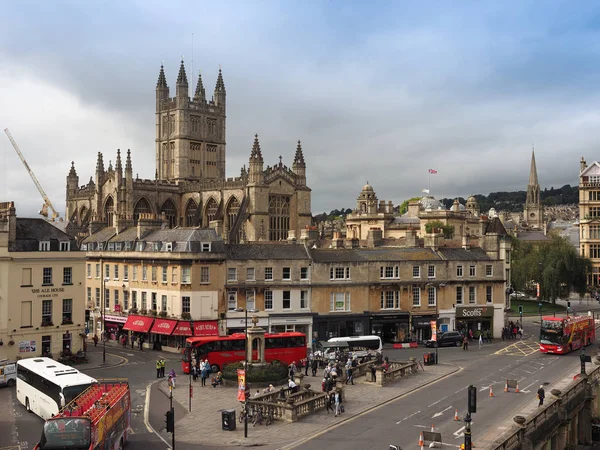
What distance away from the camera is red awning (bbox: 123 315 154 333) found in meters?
60.0

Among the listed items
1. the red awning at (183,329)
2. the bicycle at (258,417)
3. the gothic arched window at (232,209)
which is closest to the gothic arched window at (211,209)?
the gothic arched window at (232,209)

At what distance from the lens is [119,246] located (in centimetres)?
6675

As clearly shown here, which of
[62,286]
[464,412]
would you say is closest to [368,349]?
[464,412]

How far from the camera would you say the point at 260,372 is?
42250 millimetres

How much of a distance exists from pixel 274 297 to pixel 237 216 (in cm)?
4339

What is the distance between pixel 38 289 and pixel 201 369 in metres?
15.1

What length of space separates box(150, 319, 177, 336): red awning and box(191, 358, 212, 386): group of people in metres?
11.9

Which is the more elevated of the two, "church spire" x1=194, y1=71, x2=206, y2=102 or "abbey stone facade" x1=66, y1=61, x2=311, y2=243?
"church spire" x1=194, y1=71, x2=206, y2=102

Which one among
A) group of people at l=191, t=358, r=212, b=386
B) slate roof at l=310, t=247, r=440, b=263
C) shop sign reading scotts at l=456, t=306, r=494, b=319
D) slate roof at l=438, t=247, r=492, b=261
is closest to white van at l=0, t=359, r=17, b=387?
group of people at l=191, t=358, r=212, b=386

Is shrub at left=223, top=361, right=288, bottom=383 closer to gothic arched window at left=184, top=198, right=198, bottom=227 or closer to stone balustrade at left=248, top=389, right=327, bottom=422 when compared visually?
stone balustrade at left=248, top=389, right=327, bottom=422

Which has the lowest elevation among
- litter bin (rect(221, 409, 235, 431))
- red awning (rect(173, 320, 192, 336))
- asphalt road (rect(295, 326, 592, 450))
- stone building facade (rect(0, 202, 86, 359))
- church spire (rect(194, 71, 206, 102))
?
asphalt road (rect(295, 326, 592, 450))

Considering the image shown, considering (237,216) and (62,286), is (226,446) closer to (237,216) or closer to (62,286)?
→ (62,286)

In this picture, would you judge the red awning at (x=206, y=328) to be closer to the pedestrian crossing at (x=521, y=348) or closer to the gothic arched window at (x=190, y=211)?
the pedestrian crossing at (x=521, y=348)

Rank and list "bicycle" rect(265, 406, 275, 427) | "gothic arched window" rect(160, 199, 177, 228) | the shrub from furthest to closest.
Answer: "gothic arched window" rect(160, 199, 177, 228)
the shrub
"bicycle" rect(265, 406, 275, 427)
